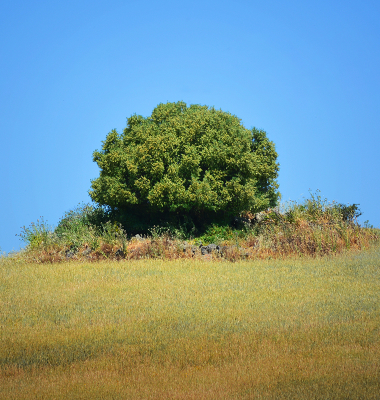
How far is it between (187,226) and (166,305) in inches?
512

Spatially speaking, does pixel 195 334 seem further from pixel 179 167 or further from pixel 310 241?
pixel 179 167

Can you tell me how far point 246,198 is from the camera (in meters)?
22.8

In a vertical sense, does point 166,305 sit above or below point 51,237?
below

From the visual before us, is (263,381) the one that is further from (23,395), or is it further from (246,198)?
(246,198)

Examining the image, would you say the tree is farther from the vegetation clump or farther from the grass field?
the grass field

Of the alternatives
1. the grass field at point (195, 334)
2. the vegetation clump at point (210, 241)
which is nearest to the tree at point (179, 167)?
the vegetation clump at point (210, 241)

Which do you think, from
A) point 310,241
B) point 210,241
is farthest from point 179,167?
point 310,241

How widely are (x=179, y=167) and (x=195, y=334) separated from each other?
13.7 metres

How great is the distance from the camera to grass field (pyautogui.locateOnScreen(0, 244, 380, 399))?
729cm

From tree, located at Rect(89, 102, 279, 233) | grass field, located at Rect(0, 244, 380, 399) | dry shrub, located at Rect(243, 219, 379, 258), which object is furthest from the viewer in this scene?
tree, located at Rect(89, 102, 279, 233)

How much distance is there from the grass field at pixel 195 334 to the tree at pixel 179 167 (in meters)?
6.66

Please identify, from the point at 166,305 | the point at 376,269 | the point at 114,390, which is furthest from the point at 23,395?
the point at 376,269

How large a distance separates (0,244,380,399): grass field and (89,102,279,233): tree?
262 inches

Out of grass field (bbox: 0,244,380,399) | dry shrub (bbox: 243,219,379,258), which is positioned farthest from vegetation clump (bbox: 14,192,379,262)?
grass field (bbox: 0,244,380,399)
